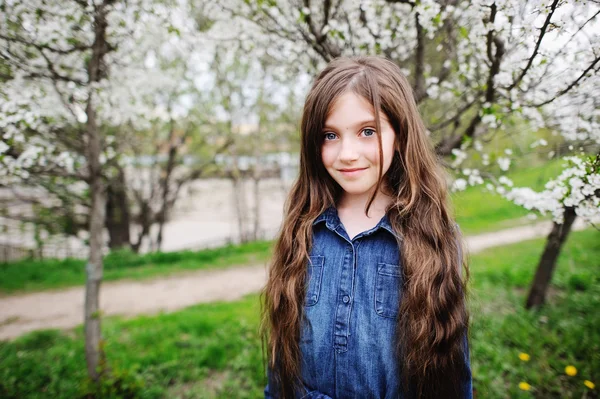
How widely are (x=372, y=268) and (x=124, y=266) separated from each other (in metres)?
9.30

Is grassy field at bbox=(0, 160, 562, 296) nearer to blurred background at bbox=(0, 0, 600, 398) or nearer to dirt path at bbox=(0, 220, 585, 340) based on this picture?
blurred background at bbox=(0, 0, 600, 398)

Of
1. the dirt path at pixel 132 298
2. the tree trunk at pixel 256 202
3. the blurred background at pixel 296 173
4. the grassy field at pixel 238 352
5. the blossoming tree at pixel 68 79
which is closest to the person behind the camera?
the blurred background at pixel 296 173

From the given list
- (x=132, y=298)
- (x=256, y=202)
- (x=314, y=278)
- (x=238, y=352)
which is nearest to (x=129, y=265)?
(x=132, y=298)

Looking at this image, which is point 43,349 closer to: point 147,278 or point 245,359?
point 245,359

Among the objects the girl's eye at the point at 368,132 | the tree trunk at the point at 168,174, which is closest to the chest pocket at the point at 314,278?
the girl's eye at the point at 368,132

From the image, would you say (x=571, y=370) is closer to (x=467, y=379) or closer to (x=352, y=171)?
(x=467, y=379)

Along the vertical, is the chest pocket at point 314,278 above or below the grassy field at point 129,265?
above

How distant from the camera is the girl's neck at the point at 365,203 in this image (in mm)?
1507

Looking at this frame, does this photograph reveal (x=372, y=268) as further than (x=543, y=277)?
No

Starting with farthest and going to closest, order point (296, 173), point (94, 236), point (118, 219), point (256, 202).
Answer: point (256, 202) < point (118, 219) < point (296, 173) < point (94, 236)

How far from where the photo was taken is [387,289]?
140 centimetres

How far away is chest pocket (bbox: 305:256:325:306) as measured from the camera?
1487 mm

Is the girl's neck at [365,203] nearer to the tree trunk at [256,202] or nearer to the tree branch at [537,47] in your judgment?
the tree branch at [537,47]

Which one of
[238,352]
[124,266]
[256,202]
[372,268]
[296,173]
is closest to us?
[372,268]
